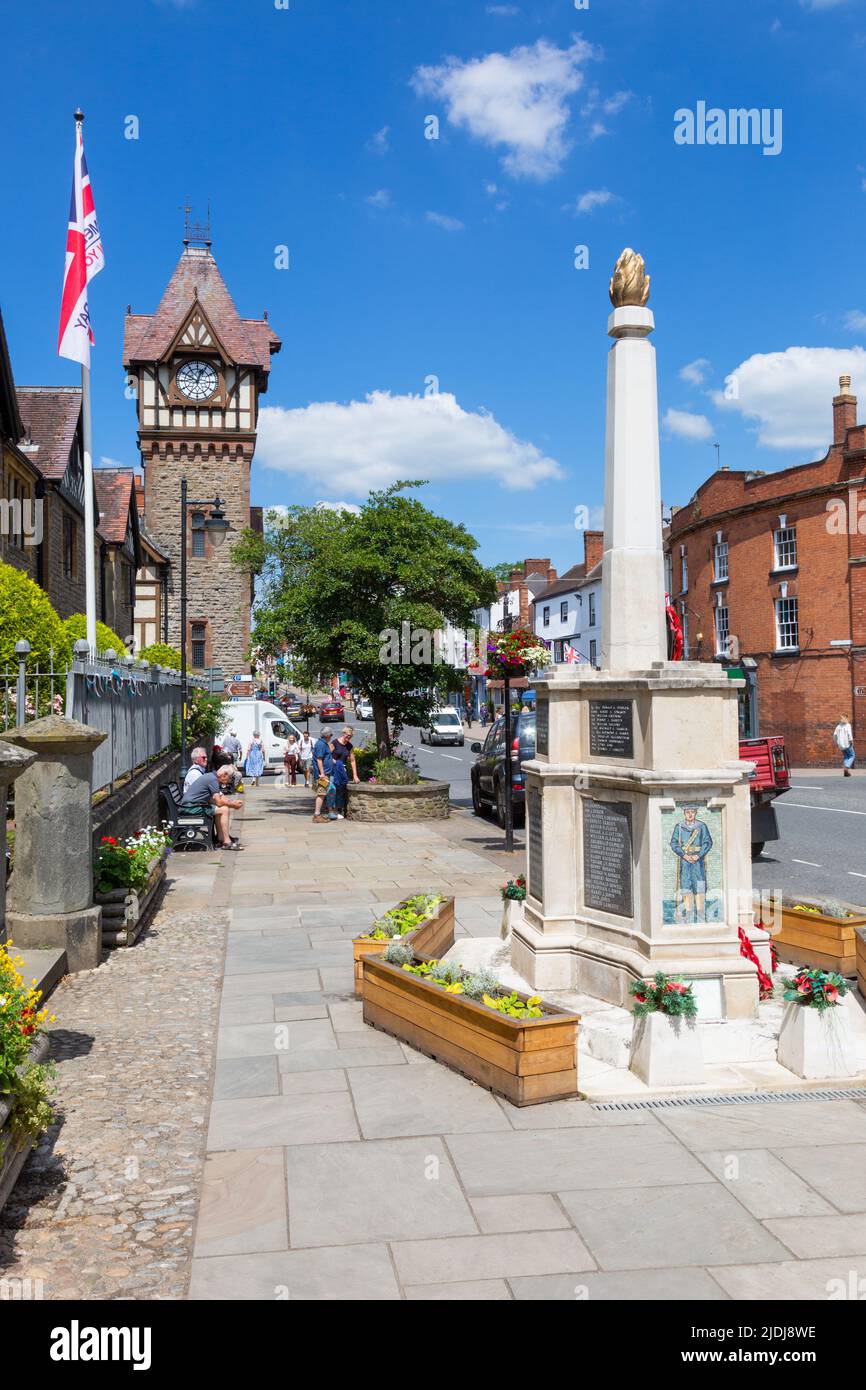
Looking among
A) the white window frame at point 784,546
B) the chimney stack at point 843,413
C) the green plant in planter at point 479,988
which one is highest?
the chimney stack at point 843,413

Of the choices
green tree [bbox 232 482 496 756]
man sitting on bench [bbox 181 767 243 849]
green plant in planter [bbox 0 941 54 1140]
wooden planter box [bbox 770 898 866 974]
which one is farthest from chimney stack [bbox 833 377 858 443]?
green plant in planter [bbox 0 941 54 1140]

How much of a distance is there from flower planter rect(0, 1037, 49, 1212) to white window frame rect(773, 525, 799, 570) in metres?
36.9

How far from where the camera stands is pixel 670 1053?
6.27 meters

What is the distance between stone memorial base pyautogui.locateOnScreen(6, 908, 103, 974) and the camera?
9.17 meters

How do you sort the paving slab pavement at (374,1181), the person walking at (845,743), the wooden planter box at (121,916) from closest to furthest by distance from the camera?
1. the paving slab pavement at (374,1181)
2. the wooden planter box at (121,916)
3. the person walking at (845,743)

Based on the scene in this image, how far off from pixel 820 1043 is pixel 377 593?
1753 cm

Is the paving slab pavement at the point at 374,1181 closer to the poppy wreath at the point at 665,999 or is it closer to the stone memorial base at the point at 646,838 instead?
the poppy wreath at the point at 665,999

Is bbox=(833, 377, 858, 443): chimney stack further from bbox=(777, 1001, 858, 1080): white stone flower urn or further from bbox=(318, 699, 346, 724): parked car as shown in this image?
A: bbox=(777, 1001, 858, 1080): white stone flower urn

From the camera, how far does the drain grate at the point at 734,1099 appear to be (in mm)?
5992

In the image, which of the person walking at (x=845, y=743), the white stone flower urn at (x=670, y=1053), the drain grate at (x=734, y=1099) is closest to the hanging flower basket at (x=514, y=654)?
the white stone flower urn at (x=670, y=1053)

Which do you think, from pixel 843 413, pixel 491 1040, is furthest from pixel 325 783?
pixel 843 413

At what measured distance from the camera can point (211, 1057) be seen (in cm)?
698

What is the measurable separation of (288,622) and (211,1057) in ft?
54.5

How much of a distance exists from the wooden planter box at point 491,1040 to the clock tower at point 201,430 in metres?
41.4
